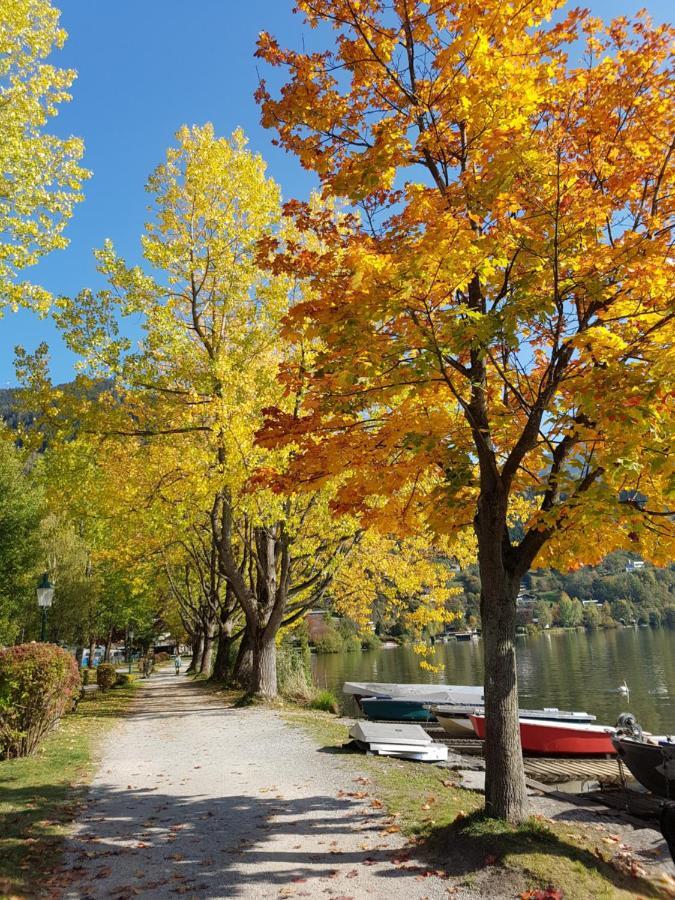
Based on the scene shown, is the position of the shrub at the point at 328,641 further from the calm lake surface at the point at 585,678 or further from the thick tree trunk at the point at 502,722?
the thick tree trunk at the point at 502,722

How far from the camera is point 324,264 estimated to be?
17.7ft

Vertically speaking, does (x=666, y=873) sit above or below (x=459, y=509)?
below

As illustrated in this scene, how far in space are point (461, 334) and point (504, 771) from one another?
3711 millimetres

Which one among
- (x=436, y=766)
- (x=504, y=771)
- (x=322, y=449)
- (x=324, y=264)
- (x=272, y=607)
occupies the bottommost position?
(x=436, y=766)

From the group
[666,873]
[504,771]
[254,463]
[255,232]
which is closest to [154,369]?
[254,463]

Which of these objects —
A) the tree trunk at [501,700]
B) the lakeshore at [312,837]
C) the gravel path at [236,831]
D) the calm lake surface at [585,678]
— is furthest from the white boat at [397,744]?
the calm lake surface at [585,678]

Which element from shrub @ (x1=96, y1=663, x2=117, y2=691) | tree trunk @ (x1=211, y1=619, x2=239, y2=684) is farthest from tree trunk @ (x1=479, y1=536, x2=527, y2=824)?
shrub @ (x1=96, y1=663, x2=117, y2=691)

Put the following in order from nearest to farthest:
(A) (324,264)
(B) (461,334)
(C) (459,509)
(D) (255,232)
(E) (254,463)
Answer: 1. (B) (461,334)
2. (A) (324,264)
3. (C) (459,509)
4. (E) (254,463)
5. (D) (255,232)

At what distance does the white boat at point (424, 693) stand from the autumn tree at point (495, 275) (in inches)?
484

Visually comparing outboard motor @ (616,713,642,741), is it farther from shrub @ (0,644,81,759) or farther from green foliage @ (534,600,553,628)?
A: green foliage @ (534,600,553,628)

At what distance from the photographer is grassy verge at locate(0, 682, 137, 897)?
4598 millimetres

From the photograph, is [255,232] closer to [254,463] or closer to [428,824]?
[254,463]

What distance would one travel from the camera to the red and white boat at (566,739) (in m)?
12.0

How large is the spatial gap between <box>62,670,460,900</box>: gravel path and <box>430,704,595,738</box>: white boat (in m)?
5.48
